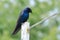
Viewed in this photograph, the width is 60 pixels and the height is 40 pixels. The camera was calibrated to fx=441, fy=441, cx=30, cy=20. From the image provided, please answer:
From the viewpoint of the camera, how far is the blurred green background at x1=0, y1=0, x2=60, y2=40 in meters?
13.1

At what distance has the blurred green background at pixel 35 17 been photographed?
43.0ft

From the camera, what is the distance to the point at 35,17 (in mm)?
13398

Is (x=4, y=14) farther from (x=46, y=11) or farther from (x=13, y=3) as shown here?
(x=46, y=11)

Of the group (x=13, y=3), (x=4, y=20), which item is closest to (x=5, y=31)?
(x=4, y=20)

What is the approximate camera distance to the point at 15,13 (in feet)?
44.1

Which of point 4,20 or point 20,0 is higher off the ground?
point 20,0

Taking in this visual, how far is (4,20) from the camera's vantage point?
13.4 meters

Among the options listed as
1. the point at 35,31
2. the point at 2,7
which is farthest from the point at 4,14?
the point at 35,31

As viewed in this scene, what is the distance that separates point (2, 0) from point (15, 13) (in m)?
0.94

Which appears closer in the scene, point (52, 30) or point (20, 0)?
point (52, 30)

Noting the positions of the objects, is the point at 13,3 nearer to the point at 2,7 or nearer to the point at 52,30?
the point at 2,7

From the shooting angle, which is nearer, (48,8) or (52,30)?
(52,30)

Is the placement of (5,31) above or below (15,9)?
below

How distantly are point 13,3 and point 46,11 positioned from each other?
1097 mm
